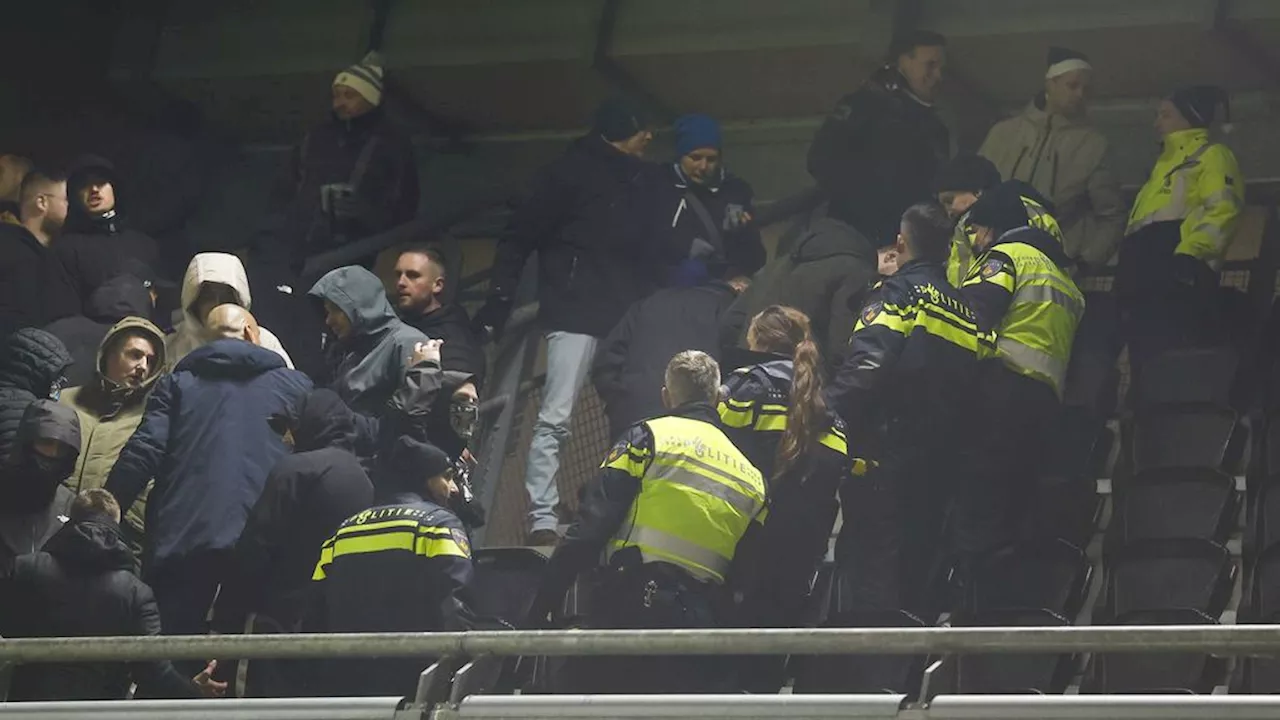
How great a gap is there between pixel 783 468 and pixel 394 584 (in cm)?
141

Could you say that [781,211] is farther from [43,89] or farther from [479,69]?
[43,89]

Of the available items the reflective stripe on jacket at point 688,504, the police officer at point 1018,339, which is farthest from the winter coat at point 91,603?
the police officer at point 1018,339

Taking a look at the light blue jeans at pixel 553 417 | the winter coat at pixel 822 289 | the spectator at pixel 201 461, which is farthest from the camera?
the winter coat at pixel 822 289

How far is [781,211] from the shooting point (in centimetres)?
1330

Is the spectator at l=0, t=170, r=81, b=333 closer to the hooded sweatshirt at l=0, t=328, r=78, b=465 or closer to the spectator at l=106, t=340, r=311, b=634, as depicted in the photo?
the hooded sweatshirt at l=0, t=328, r=78, b=465

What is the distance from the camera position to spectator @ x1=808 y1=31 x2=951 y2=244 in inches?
460

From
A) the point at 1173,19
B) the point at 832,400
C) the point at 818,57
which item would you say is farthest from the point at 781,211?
the point at 832,400

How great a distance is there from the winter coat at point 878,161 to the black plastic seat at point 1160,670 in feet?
8.99

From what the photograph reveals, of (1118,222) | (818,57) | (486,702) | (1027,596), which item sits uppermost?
(818,57)

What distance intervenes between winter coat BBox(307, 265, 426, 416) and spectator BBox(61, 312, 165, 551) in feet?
2.28

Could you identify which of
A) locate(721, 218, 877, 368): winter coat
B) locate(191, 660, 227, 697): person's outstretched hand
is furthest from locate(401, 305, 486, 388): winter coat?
locate(191, 660, 227, 697): person's outstretched hand

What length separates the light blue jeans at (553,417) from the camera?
1084cm

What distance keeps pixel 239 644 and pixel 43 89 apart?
724cm

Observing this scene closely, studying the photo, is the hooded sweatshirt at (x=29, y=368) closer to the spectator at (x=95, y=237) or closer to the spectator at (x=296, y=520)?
the spectator at (x=95, y=237)
